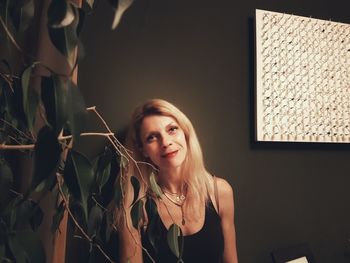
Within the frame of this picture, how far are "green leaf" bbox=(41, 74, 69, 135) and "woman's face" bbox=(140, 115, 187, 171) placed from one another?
0.82m

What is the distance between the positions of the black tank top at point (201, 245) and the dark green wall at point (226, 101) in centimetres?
16

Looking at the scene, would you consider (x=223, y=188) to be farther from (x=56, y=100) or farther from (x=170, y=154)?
(x=56, y=100)

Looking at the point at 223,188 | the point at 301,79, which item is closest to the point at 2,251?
the point at 223,188

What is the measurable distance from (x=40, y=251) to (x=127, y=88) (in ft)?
3.22

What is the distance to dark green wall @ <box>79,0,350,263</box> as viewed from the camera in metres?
1.42

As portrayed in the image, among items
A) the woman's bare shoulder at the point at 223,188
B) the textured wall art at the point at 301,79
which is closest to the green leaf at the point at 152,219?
the woman's bare shoulder at the point at 223,188

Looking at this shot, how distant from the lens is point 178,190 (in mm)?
1409

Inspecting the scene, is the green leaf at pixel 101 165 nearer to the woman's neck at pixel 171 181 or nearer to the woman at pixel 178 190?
the woman at pixel 178 190

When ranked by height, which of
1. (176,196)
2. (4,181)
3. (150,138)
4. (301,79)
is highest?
(301,79)

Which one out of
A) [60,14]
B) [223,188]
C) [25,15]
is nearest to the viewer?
[60,14]

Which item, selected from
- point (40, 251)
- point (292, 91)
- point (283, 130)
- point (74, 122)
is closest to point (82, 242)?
point (40, 251)

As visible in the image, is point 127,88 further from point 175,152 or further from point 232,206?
point 232,206

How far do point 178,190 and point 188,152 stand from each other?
18 cm

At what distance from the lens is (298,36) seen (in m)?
1.62
